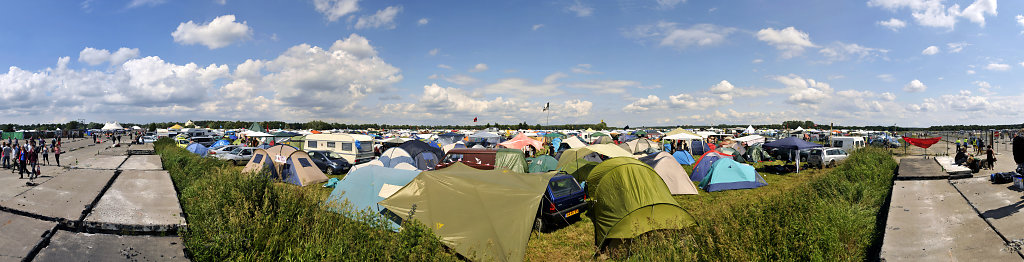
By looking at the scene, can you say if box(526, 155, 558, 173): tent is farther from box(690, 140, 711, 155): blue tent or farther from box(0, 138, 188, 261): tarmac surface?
box(690, 140, 711, 155): blue tent

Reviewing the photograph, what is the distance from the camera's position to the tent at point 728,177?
604 inches

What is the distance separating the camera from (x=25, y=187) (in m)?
10.7

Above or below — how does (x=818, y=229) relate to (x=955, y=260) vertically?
above

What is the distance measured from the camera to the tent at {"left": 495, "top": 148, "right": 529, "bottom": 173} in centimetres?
1742

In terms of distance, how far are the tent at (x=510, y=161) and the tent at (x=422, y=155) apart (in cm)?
359

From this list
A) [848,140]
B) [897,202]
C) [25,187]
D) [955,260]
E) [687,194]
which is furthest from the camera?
[848,140]

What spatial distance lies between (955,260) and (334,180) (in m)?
18.1

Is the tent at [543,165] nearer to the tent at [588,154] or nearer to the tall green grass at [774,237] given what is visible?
the tent at [588,154]

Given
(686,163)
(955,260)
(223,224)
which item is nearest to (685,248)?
(955,260)

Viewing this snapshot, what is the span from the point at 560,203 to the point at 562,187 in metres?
0.53

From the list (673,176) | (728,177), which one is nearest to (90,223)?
(673,176)

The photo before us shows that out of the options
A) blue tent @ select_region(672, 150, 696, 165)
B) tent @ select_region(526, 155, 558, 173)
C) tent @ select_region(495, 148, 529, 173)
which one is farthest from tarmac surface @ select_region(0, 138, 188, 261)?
blue tent @ select_region(672, 150, 696, 165)

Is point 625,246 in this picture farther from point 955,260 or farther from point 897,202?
point 897,202

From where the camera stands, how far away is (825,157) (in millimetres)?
22609
